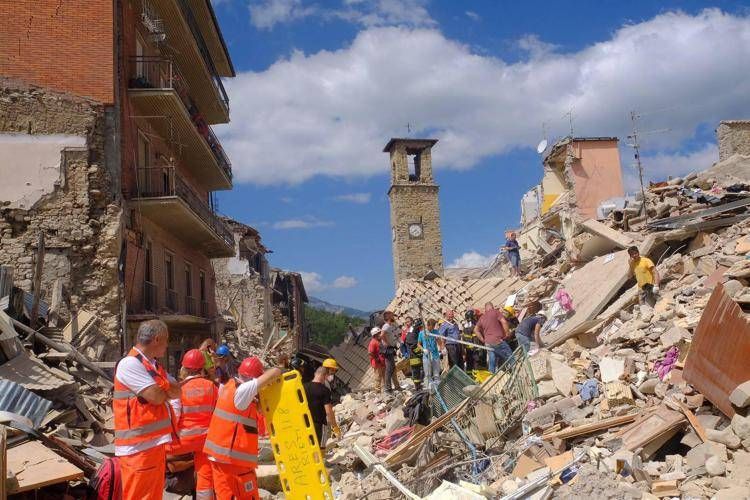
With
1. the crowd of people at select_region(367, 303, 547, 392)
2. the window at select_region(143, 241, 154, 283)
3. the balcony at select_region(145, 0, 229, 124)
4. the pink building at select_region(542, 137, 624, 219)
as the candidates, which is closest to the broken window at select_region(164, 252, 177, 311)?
the window at select_region(143, 241, 154, 283)

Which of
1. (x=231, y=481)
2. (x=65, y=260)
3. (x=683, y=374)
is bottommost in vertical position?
Answer: (x=231, y=481)

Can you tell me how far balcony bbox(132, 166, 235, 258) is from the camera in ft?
51.9

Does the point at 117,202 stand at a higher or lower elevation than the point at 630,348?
higher

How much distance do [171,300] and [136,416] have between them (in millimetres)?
14612

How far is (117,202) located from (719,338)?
12.3 m

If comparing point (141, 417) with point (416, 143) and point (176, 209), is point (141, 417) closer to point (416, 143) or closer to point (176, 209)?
point (176, 209)

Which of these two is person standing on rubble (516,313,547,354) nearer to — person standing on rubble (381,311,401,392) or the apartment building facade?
person standing on rubble (381,311,401,392)

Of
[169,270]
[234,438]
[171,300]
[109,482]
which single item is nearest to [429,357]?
[234,438]

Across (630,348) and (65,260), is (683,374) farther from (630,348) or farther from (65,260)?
(65,260)

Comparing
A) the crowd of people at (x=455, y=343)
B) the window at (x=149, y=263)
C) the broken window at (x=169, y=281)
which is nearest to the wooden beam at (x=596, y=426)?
the crowd of people at (x=455, y=343)

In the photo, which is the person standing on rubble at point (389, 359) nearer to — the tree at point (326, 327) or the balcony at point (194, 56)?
the balcony at point (194, 56)

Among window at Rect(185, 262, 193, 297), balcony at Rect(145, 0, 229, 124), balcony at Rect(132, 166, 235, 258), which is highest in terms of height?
balcony at Rect(145, 0, 229, 124)

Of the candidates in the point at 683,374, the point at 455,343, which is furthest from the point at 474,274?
the point at 683,374

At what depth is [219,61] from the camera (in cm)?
2430
